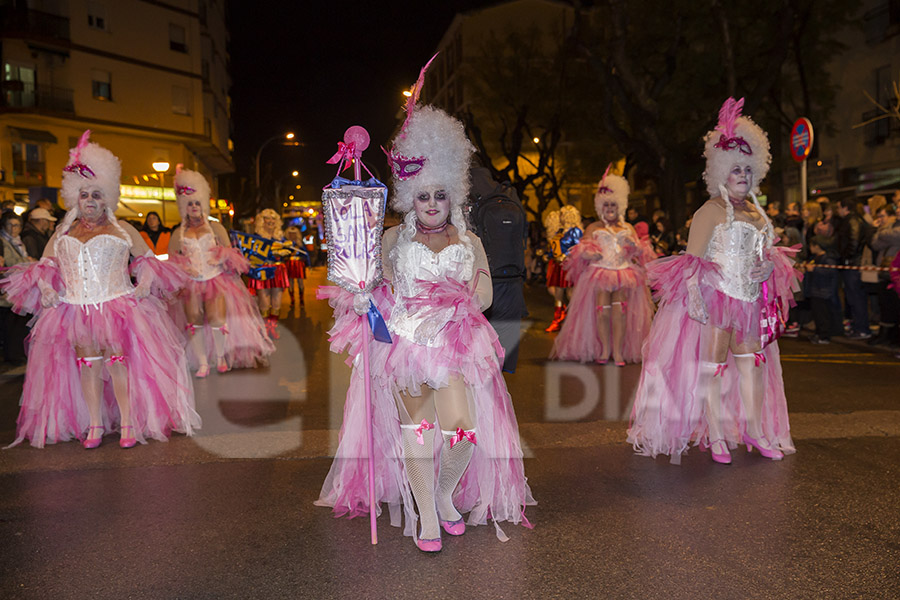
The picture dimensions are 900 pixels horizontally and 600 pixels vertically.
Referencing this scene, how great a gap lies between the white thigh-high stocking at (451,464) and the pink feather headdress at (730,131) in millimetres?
2926

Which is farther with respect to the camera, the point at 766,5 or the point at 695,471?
the point at 766,5

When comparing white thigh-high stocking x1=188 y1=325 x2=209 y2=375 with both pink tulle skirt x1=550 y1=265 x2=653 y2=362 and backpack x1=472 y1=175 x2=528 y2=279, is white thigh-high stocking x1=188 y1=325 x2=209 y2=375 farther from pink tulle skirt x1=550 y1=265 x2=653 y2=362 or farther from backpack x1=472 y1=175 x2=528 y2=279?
backpack x1=472 y1=175 x2=528 y2=279

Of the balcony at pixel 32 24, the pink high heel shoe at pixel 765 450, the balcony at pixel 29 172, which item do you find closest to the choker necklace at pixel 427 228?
the pink high heel shoe at pixel 765 450

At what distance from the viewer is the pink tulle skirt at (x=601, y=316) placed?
30.0ft

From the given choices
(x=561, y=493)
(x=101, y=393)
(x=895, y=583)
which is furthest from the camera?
(x=101, y=393)

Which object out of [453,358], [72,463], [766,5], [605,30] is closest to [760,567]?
[453,358]

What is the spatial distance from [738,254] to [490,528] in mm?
2631

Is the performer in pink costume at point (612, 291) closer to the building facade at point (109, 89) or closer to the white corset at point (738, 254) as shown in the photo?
the white corset at point (738, 254)

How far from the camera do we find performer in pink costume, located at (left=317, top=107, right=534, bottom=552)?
12.7ft

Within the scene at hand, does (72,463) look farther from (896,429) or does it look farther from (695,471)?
(896,429)

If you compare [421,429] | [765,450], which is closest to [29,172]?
[421,429]

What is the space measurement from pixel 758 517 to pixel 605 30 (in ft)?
89.1

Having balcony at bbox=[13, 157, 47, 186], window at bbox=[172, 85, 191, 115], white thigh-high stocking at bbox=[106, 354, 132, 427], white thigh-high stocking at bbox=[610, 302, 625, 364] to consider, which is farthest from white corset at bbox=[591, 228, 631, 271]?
window at bbox=[172, 85, 191, 115]

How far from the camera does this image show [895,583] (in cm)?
332
